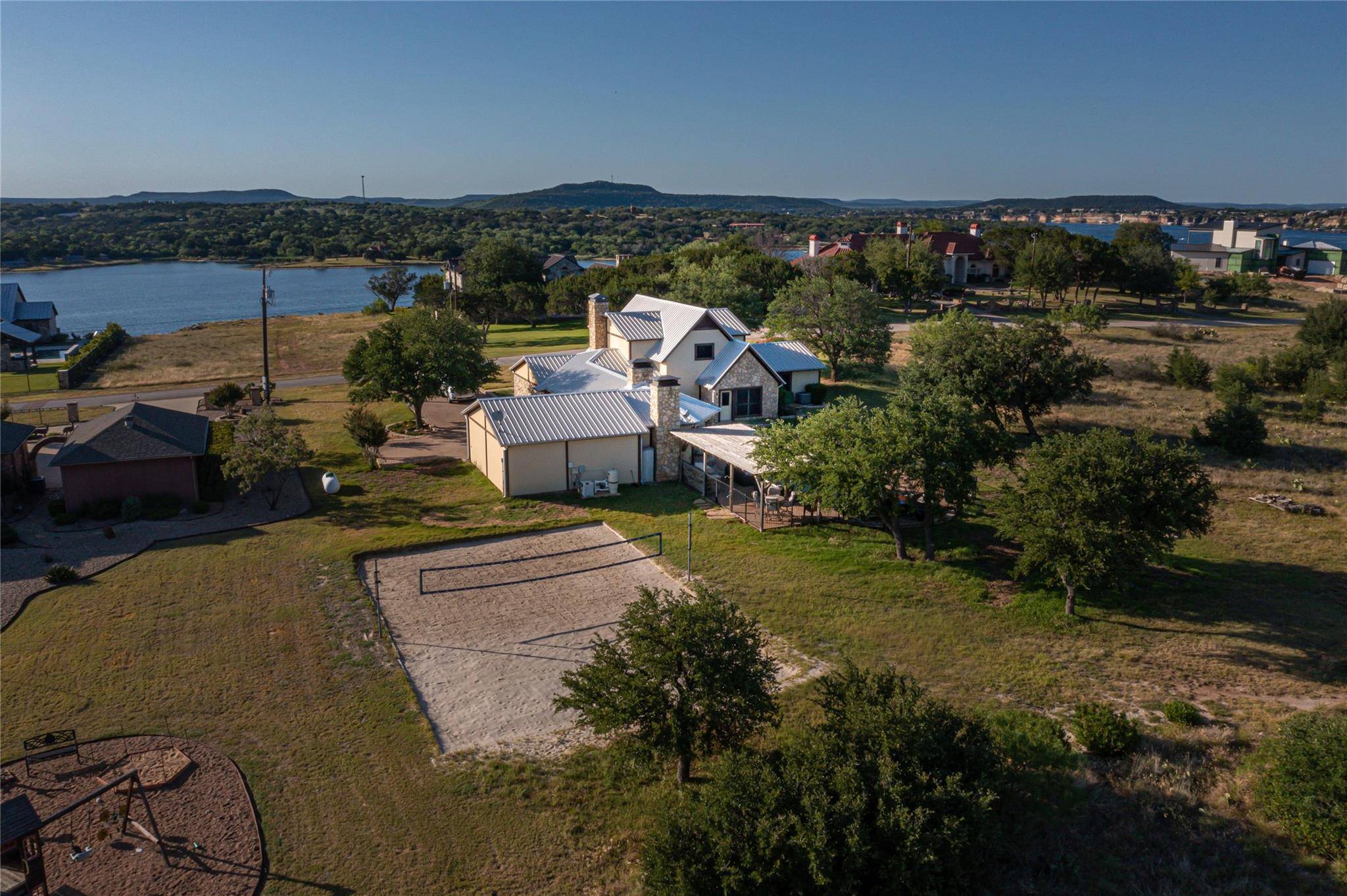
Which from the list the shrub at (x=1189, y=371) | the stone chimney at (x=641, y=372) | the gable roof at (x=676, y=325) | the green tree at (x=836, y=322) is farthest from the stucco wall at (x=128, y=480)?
the shrub at (x=1189, y=371)

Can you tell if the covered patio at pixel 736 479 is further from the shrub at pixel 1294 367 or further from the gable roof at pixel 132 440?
the shrub at pixel 1294 367

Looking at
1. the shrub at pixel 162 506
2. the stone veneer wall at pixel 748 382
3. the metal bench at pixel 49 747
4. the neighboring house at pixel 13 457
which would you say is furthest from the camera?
the stone veneer wall at pixel 748 382

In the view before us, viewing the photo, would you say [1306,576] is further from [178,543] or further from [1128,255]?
[1128,255]

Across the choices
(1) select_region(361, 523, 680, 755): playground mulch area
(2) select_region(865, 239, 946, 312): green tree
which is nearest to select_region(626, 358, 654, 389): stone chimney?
(1) select_region(361, 523, 680, 755): playground mulch area

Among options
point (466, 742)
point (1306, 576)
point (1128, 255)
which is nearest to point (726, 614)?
point (466, 742)

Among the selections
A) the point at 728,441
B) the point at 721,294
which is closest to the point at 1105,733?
the point at 728,441

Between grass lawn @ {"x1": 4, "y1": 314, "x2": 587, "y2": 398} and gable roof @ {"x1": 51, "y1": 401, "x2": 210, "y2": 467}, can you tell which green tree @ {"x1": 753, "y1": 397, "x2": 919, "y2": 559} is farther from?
grass lawn @ {"x1": 4, "y1": 314, "x2": 587, "y2": 398}
